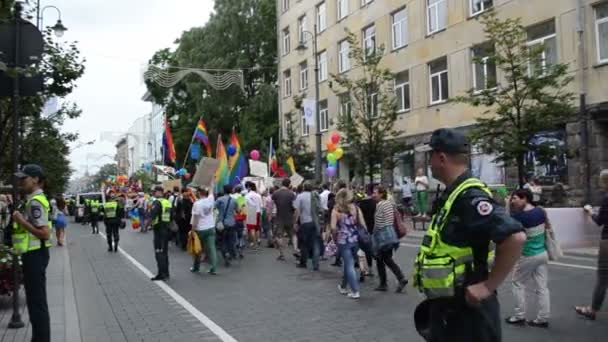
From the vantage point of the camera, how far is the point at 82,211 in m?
47.5

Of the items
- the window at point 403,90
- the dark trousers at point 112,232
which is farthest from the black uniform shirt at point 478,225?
the window at point 403,90

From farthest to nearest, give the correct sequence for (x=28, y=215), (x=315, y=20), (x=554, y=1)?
1. (x=315, y=20)
2. (x=554, y=1)
3. (x=28, y=215)

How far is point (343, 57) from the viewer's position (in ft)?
114

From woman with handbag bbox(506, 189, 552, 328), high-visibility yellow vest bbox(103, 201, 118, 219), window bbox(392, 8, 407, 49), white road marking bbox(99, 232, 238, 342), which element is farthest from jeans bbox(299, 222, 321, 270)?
window bbox(392, 8, 407, 49)

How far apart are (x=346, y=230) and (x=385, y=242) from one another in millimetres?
636

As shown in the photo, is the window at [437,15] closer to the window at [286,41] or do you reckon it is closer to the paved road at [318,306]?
the paved road at [318,306]

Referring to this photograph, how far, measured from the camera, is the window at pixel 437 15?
25922 millimetres

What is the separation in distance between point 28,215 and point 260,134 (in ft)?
126

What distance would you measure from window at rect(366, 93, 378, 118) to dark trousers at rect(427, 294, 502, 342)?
20.8 metres

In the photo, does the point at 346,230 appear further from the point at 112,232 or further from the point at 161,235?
the point at 112,232

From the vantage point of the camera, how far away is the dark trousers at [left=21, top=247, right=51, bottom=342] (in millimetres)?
5961

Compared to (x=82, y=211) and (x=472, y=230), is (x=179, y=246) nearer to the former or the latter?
(x=472, y=230)

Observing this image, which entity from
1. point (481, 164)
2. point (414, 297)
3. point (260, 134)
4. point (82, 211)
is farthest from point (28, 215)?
point (82, 211)

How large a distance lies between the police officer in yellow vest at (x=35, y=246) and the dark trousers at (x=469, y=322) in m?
4.26
